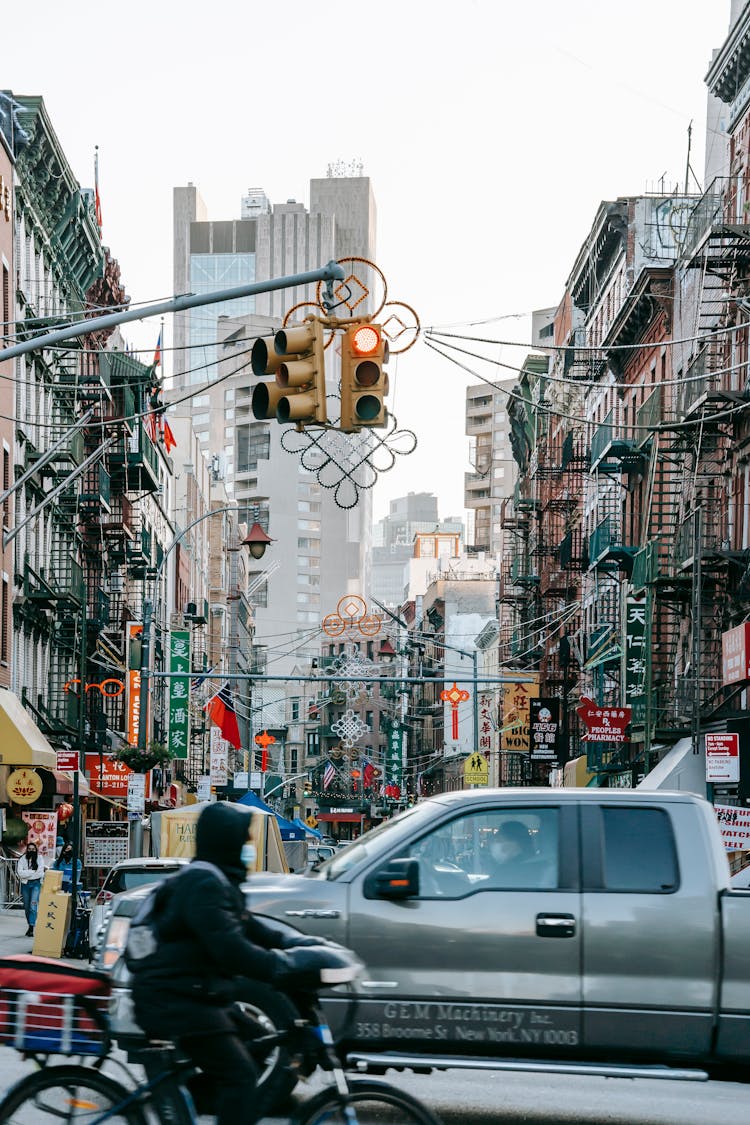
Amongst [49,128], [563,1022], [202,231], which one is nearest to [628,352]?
[49,128]

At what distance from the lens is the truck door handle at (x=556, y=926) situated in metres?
10.8

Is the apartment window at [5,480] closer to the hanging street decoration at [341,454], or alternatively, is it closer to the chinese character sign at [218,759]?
the hanging street decoration at [341,454]

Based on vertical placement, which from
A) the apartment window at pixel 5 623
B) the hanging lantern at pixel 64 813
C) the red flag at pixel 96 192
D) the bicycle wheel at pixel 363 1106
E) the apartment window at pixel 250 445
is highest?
the apartment window at pixel 250 445

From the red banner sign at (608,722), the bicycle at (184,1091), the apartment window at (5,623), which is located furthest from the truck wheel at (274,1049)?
the red banner sign at (608,722)

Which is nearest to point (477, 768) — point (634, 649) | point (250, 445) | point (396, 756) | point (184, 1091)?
point (634, 649)

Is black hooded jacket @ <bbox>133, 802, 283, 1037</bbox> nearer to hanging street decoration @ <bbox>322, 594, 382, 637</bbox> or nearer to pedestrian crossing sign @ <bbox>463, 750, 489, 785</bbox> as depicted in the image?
pedestrian crossing sign @ <bbox>463, 750, 489, 785</bbox>

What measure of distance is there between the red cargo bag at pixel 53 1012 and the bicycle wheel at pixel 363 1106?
933 millimetres

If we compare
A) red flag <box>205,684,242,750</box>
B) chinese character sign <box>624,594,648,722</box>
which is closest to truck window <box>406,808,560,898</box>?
chinese character sign <box>624,594,648,722</box>

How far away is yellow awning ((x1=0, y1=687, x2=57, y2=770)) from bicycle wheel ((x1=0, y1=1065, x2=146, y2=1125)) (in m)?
30.1

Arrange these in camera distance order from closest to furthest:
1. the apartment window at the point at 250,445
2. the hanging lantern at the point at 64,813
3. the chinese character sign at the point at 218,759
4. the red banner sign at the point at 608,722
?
1. the red banner sign at the point at 608,722
2. the hanging lantern at the point at 64,813
3. the chinese character sign at the point at 218,759
4. the apartment window at the point at 250,445

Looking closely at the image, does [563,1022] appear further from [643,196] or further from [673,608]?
[643,196]

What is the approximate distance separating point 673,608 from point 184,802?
149 feet

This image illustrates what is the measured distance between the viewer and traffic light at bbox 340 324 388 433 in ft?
49.2

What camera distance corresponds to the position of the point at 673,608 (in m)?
42.7
